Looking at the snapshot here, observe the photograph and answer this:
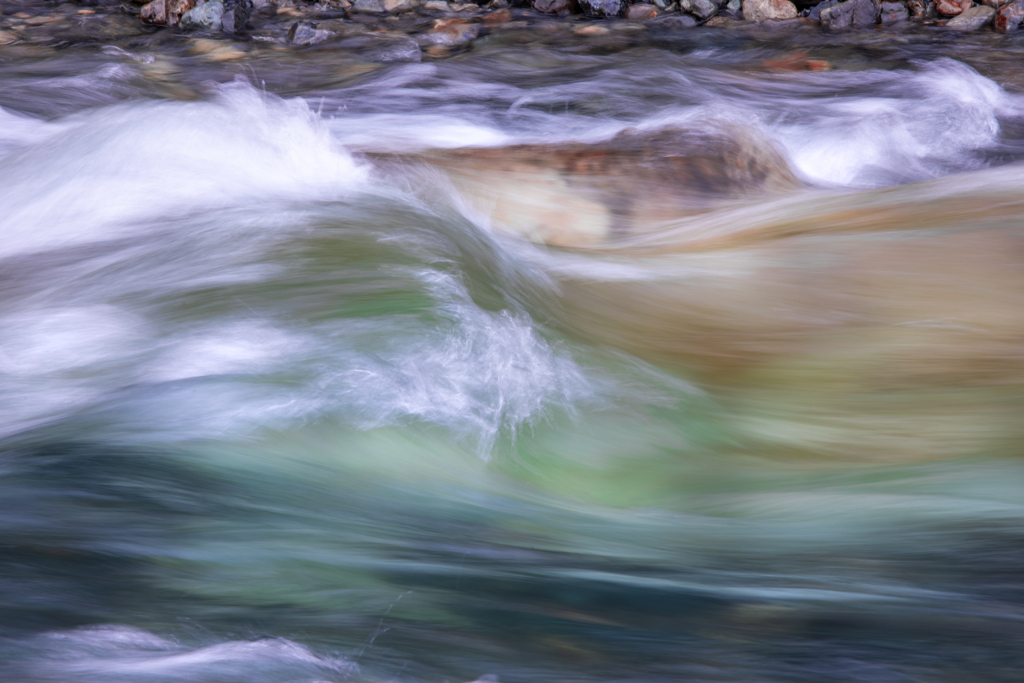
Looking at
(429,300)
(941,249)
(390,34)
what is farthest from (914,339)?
(390,34)

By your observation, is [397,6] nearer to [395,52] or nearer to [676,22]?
[395,52]

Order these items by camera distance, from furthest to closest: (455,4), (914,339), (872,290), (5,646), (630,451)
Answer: (455,4) → (872,290) → (914,339) → (630,451) → (5,646)

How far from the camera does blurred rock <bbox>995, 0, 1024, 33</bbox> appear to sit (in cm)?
655

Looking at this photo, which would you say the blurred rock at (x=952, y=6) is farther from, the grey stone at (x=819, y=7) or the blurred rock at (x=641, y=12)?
the blurred rock at (x=641, y=12)

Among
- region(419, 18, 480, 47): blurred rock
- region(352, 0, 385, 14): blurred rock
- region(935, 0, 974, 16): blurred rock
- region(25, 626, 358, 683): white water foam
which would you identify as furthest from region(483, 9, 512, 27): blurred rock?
region(25, 626, 358, 683): white water foam

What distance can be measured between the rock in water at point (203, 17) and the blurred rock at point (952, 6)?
18.1 feet

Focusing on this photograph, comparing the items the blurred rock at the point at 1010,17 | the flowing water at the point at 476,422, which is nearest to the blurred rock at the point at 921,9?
the blurred rock at the point at 1010,17

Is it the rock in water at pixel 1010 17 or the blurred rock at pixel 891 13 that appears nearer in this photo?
the rock in water at pixel 1010 17

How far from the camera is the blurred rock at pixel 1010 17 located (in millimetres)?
6551

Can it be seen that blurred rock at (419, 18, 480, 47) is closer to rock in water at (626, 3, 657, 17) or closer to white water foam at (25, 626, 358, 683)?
rock in water at (626, 3, 657, 17)

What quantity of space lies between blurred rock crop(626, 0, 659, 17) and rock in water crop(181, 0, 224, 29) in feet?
10.4

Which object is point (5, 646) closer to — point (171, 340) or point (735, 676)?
point (735, 676)

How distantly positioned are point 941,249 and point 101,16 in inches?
243

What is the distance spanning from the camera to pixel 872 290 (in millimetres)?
3133
